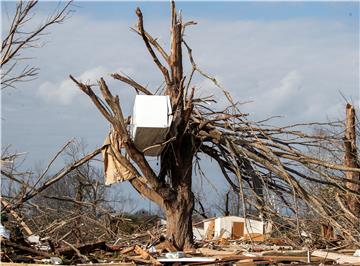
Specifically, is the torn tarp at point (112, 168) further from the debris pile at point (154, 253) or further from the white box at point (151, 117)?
the debris pile at point (154, 253)

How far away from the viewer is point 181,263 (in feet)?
22.6

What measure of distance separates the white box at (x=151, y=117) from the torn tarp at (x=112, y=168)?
0.60 metres

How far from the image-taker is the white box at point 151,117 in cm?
722

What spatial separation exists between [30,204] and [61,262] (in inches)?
79.2

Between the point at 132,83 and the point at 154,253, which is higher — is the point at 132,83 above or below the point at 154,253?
above

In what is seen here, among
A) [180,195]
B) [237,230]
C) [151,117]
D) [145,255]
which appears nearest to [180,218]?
[180,195]

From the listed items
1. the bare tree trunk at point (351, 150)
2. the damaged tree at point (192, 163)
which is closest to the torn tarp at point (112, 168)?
the damaged tree at point (192, 163)

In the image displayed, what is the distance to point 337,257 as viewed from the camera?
755cm

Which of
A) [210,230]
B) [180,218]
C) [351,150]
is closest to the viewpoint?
[180,218]

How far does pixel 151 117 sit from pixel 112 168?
115cm

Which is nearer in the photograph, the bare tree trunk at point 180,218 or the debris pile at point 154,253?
the debris pile at point 154,253

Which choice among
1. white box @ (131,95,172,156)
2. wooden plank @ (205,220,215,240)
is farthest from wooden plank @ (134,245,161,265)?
wooden plank @ (205,220,215,240)

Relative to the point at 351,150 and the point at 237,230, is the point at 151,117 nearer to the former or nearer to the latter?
the point at 237,230

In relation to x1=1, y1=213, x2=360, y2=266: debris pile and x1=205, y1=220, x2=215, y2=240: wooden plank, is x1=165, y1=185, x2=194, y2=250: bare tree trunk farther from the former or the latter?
x1=205, y1=220, x2=215, y2=240: wooden plank
